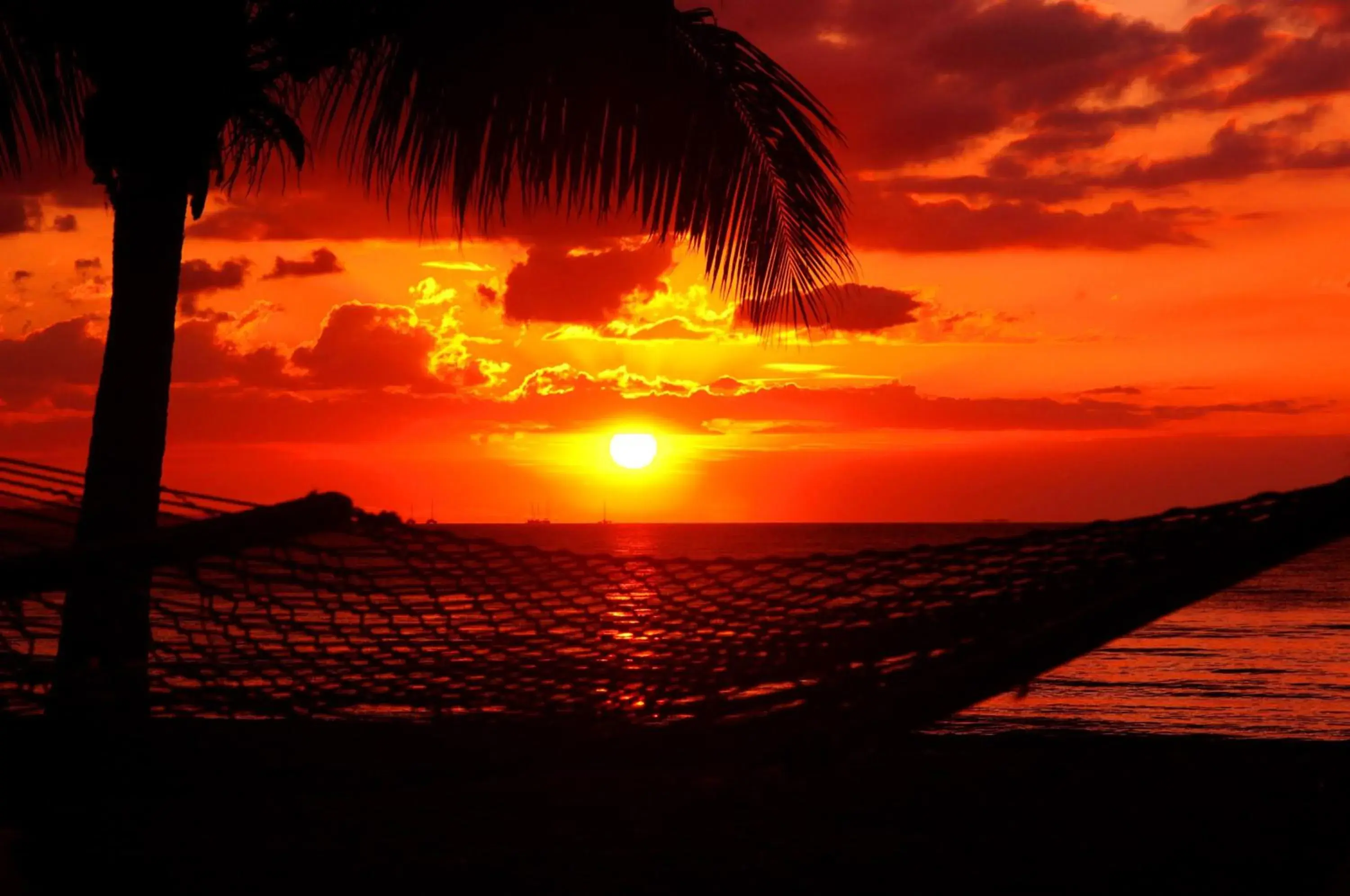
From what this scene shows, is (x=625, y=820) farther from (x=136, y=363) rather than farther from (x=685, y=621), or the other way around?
(x=136, y=363)

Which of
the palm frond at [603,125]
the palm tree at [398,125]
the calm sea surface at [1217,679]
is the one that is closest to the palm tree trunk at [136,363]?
the palm tree at [398,125]

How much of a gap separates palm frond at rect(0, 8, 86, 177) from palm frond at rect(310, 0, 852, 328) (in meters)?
0.88

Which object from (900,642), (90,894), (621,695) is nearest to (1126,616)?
(900,642)

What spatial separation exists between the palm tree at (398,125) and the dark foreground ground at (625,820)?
75 cm

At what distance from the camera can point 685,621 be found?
3.23m

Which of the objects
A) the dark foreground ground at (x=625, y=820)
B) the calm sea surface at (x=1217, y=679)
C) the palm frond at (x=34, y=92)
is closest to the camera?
the dark foreground ground at (x=625, y=820)

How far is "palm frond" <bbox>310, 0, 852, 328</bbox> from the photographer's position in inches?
178

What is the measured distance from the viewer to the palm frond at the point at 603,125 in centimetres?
452

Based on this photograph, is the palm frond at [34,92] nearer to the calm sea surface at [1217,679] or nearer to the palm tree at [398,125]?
the palm tree at [398,125]

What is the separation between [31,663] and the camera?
130 inches

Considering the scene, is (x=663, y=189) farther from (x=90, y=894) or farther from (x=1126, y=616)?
(x=90, y=894)

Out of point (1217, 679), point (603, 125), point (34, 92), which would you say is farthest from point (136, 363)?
point (1217, 679)

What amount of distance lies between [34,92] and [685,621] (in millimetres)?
3032

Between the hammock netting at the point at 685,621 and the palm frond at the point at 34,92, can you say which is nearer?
the hammock netting at the point at 685,621
